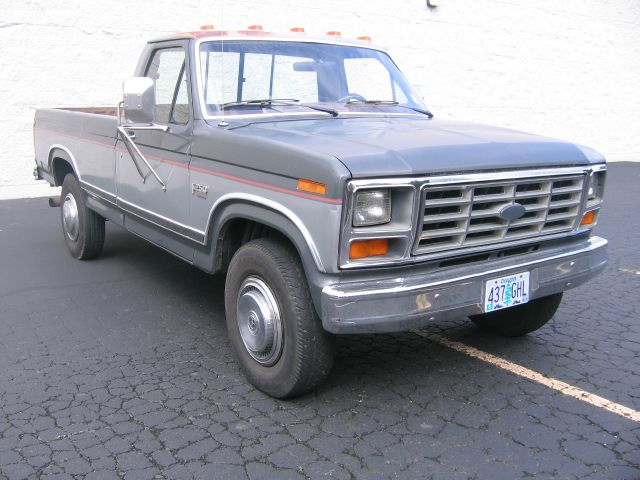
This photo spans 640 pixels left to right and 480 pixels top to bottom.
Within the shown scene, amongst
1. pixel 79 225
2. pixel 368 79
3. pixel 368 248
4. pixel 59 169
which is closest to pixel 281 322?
pixel 368 248

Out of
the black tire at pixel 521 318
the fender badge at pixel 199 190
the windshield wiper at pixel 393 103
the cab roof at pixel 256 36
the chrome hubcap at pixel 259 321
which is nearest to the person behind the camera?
the chrome hubcap at pixel 259 321

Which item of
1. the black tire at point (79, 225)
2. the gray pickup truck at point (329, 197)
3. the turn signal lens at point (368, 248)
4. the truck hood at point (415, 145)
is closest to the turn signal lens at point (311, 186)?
the gray pickup truck at point (329, 197)

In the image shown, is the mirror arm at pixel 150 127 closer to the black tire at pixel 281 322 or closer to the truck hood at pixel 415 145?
the truck hood at pixel 415 145

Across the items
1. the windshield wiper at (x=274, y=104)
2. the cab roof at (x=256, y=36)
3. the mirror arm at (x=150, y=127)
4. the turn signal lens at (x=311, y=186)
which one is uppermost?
the cab roof at (x=256, y=36)

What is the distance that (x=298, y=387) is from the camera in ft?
11.6

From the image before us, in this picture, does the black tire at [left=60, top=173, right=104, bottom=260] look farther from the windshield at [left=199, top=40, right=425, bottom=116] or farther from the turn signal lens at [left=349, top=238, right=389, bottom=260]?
the turn signal lens at [left=349, top=238, right=389, bottom=260]

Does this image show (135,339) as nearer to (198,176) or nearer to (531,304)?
(198,176)

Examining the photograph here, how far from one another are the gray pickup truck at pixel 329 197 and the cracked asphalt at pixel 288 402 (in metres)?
0.31

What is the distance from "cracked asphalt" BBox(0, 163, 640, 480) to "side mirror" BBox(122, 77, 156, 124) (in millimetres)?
1472

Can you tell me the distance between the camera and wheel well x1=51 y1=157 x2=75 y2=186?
21.8ft

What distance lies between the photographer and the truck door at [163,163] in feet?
14.2

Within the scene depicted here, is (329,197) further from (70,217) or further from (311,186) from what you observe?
(70,217)

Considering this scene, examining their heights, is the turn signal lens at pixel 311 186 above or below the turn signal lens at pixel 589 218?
above

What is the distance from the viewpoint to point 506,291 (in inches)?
141
